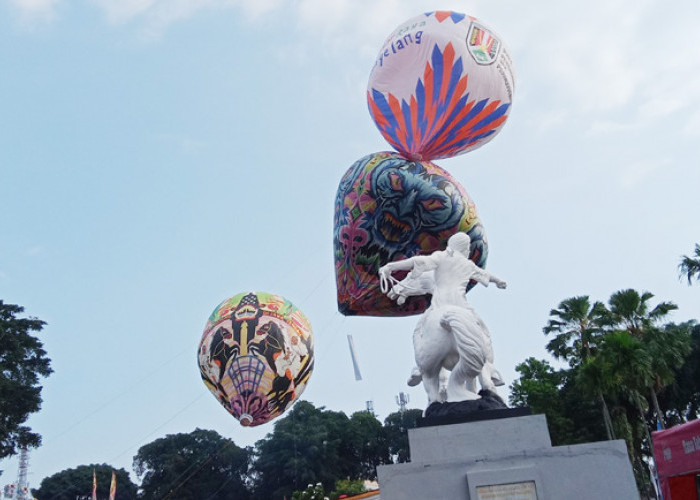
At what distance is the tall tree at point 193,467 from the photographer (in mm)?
50094

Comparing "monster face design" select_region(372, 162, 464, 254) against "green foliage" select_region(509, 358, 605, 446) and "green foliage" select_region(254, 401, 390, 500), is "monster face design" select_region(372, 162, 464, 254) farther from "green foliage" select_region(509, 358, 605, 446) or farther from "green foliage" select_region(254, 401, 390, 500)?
"green foliage" select_region(254, 401, 390, 500)

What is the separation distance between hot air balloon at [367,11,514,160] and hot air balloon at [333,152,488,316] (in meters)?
0.72

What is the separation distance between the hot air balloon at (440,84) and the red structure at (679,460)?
7168 mm

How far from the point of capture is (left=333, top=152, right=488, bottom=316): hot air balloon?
39.4ft

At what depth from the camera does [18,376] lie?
27.2 metres

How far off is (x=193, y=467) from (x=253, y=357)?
1586 inches

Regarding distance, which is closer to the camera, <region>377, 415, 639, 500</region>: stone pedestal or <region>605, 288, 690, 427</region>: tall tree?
<region>377, 415, 639, 500</region>: stone pedestal

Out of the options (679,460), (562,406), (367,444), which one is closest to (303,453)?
(367,444)

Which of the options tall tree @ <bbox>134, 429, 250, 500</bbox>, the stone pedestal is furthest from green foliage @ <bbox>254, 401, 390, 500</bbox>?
the stone pedestal

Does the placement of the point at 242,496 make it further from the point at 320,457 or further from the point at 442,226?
the point at 442,226

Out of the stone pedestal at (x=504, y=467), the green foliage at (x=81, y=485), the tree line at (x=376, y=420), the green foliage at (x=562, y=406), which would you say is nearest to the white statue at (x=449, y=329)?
the stone pedestal at (x=504, y=467)

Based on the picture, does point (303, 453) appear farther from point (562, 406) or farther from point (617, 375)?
point (617, 375)

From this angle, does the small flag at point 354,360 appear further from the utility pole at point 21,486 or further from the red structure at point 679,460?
the utility pole at point 21,486

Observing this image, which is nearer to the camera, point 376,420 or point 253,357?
point 253,357
